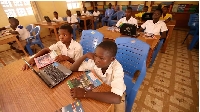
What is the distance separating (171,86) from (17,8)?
215 inches

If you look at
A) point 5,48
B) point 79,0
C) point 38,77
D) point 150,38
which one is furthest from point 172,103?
point 79,0

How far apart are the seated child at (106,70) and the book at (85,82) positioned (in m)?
0.08

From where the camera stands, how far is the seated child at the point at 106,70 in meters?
0.68

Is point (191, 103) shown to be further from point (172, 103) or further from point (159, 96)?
point (159, 96)

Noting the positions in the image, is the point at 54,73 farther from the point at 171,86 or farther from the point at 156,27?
the point at 156,27

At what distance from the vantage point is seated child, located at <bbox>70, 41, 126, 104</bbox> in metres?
0.68

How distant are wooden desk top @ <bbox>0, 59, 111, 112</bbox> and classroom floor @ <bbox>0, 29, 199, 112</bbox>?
3.61 ft

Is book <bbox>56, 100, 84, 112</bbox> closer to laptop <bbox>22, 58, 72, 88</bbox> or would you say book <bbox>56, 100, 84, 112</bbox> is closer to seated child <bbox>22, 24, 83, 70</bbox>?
laptop <bbox>22, 58, 72, 88</bbox>

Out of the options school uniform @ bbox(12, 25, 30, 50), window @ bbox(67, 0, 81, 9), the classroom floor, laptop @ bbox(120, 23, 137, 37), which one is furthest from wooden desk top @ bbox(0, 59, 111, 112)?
window @ bbox(67, 0, 81, 9)

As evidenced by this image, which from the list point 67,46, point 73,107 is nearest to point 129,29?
point 67,46

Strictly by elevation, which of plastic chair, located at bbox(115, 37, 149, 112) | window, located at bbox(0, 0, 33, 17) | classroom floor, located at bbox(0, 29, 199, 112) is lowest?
classroom floor, located at bbox(0, 29, 199, 112)

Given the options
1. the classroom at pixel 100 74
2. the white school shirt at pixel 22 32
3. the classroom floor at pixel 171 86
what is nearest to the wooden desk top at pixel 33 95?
the classroom at pixel 100 74

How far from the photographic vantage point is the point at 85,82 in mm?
828

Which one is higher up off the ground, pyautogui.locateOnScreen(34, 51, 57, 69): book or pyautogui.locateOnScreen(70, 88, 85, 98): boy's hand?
pyautogui.locateOnScreen(34, 51, 57, 69): book
